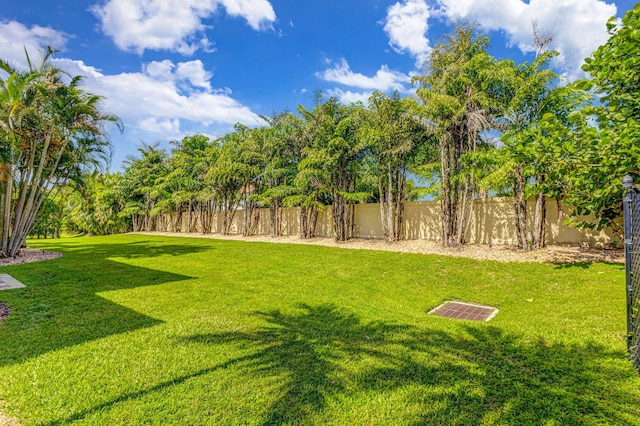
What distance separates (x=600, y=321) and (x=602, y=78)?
3.05 m

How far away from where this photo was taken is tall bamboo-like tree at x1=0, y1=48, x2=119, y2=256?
26.0ft

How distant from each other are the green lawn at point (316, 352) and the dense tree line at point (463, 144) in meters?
1.99

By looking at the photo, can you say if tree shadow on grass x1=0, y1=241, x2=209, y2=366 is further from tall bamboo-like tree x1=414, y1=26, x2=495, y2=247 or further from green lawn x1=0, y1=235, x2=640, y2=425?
tall bamboo-like tree x1=414, y1=26, x2=495, y2=247

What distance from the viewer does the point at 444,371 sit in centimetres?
280

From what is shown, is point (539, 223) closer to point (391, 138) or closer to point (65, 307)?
point (391, 138)

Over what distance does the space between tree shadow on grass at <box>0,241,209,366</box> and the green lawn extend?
31 millimetres

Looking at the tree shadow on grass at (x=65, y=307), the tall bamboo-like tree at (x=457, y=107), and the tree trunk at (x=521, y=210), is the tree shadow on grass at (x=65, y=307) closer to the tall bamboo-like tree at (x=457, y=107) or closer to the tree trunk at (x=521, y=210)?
the tall bamboo-like tree at (x=457, y=107)

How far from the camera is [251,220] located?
16391mm

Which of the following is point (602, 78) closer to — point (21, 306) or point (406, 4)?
point (406, 4)

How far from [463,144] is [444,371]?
780 centimetres

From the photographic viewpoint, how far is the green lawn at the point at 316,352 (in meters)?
2.26

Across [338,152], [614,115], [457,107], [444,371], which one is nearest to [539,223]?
[457,107]

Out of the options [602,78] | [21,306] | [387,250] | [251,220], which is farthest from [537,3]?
[251,220]

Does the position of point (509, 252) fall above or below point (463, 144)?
below
